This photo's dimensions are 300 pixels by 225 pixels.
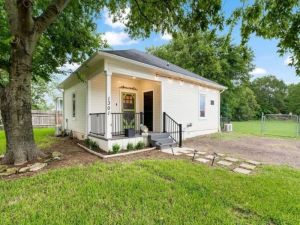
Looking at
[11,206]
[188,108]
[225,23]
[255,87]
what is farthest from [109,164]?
[255,87]

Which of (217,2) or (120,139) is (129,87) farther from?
(217,2)

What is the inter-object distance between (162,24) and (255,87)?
56462mm

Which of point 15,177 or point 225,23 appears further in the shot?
point 225,23

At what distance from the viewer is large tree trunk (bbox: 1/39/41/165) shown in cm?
484

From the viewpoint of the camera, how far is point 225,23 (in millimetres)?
4688

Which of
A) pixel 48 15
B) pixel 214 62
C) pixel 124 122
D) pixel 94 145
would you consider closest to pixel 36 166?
pixel 94 145

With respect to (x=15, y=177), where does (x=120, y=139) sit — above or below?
above

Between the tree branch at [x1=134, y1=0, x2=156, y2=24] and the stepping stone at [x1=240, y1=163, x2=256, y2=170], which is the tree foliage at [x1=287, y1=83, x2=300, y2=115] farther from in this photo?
the tree branch at [x1=134, y1=0, x2=156, y2=24]

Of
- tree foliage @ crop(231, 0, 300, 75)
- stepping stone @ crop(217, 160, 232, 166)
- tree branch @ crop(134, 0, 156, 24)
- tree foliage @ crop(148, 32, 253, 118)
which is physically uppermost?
tree foliage @ crop(148, 32, 253, 118)

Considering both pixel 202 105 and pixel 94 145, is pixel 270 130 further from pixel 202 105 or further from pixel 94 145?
Result: pixel 94 145

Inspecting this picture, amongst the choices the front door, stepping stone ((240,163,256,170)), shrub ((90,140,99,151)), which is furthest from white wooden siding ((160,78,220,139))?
stepping stone ((240,163,256,170))

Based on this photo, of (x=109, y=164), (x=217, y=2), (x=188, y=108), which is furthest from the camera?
(x=188, y=108)

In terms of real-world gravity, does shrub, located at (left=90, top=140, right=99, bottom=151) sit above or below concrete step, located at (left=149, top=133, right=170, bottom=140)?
below

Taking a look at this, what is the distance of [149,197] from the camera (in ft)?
10.7
